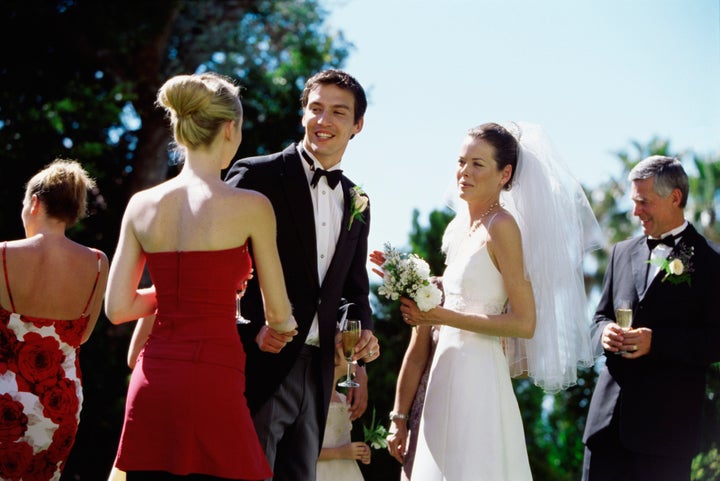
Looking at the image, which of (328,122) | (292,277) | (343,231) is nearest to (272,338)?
(292,277)

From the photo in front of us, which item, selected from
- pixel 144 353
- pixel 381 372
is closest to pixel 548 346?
pixel 144 353

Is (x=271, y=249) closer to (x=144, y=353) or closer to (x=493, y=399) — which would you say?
(x=144, y=353)

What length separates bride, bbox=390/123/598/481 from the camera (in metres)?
4.61

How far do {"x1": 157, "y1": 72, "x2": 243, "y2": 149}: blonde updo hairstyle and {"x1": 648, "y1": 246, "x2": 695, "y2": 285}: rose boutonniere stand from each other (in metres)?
3.03

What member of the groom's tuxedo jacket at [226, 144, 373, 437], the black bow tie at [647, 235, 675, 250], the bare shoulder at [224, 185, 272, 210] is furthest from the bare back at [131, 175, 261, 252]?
the black bow tie at [647, 235, 675, 250]

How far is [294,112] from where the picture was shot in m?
12.9

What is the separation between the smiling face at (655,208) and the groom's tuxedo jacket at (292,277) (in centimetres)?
208

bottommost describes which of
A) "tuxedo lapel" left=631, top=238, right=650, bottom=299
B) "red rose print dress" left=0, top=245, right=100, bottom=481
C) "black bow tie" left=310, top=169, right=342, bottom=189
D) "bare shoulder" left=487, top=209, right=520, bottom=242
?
"red rose print dress" left=0, top=245, right=100, bottom=481

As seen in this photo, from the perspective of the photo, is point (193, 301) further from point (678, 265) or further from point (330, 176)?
point (678, 265)

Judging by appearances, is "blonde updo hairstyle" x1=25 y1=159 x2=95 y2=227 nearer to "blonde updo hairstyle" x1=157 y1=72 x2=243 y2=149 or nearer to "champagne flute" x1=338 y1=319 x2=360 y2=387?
"blonde updo hairstyle" x1=157 y1=72 x2=243 y2=149

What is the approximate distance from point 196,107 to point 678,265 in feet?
10.4

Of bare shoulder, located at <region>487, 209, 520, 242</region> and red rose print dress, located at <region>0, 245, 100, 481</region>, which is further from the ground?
bare shoulder, located at <region>487, 209, 520, 242</region>

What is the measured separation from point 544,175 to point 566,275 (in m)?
0.57

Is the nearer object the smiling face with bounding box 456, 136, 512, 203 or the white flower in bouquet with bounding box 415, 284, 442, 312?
the white flower in bouquet with bounding box 415, 284, 442, 312
